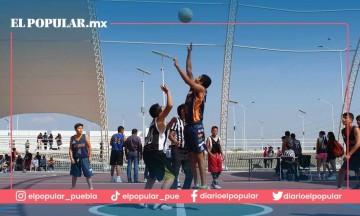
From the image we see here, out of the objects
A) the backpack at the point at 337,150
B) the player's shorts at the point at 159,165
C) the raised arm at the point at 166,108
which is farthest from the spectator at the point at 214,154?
the raised arm at the point at 166,108

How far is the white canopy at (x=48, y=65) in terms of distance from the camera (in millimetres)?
48406

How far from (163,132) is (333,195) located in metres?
2.74

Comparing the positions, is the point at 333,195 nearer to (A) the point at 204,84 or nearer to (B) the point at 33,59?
(A) the point at 204,84

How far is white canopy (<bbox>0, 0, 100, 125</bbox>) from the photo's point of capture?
159 ft

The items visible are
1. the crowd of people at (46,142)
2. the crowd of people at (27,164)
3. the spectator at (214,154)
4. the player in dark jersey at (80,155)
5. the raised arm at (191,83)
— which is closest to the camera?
the raised arm at (191,83)

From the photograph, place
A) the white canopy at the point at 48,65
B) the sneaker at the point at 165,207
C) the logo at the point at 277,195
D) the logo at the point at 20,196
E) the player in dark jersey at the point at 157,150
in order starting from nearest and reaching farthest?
the logo at the point at 20,196 → the logo at the point at 277,195 → the sneaker at the point at 165,207 → the player in dark jersey at the point at 157,150 → the white canopy at the point at 48,65

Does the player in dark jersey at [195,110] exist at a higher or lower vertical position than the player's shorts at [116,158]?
higher

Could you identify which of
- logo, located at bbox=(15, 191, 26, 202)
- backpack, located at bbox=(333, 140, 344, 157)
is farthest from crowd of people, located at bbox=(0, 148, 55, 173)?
logo, located at bbox=(15, 191, 26, 202)

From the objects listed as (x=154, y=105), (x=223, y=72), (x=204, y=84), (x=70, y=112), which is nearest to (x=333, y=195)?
(x=204, y=84)

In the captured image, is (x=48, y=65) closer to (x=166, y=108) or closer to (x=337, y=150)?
(x=337, y=150)

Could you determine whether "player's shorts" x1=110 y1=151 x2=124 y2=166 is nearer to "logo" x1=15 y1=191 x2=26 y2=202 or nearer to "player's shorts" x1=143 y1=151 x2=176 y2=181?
"player's shorts" x1=143 y1=151 x2=176 y2=181

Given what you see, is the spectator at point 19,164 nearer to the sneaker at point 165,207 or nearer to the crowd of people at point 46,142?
the crowd of people at point 46,142

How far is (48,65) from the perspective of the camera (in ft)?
176

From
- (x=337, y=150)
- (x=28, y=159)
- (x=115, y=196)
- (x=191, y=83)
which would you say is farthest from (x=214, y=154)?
(x=28, y=159)
